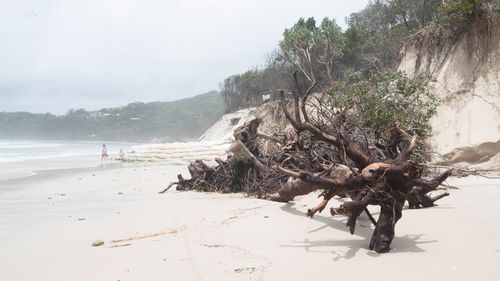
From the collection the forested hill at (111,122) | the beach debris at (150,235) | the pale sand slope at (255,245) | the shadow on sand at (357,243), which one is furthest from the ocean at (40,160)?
the forested hill at (111,122)

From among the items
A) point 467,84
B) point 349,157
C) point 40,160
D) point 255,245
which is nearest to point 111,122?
point 40,160

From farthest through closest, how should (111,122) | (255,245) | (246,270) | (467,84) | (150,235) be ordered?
(111,122)
(467,84)
(150,235)
(255,245)
(246,270)

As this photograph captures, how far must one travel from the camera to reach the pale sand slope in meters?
3.20

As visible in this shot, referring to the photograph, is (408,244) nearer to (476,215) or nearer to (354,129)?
(476,215)

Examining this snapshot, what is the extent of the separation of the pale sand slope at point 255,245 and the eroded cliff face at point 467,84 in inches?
166

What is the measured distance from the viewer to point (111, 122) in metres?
148

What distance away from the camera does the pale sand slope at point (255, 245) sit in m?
3.20

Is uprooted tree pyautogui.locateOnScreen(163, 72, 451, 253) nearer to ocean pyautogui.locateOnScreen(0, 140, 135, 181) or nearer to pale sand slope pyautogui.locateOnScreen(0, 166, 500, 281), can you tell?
pale sand slope pyautogui.locateOnScreen(0, 166, 500, 281)

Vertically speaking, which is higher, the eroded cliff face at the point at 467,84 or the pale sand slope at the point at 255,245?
the eroded cliff face at the point at 467,84

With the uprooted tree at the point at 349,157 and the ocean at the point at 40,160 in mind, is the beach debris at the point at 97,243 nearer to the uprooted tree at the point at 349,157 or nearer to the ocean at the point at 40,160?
the uprooted tree at the point at 349,157

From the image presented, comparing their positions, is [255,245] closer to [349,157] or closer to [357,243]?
[357,243]

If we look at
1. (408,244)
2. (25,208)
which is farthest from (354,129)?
(25,208)

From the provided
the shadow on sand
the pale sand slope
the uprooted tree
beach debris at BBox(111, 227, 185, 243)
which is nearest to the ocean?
the uprooted tree

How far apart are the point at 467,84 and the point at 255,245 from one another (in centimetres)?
1043
